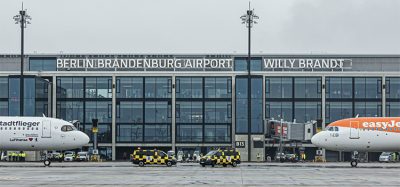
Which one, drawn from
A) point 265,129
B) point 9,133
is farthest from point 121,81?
point 9,133

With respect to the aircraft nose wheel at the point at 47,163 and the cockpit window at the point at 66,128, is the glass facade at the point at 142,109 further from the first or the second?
the cockpit window at the point at 66,128

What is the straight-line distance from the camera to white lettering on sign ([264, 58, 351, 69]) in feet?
409

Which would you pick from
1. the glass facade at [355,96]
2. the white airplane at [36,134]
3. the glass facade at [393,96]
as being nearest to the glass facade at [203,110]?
the glass facade at [355,96]

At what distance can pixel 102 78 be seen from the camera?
12094 centimetres

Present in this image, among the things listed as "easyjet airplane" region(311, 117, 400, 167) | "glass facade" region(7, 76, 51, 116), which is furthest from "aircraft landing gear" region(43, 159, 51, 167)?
"glass facade" region(7, 76, 51, 116)

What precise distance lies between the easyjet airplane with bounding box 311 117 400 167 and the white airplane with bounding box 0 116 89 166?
24999 mm

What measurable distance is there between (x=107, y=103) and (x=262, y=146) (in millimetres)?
25910

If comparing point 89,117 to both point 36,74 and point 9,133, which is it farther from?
point 9,133

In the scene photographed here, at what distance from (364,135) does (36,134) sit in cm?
3157

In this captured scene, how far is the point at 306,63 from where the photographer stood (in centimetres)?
12519

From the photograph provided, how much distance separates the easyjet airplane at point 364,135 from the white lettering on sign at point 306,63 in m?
50.5

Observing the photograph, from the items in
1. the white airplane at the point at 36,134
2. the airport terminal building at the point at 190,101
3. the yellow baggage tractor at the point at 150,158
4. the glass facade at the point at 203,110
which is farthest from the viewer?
the glass facade at the point at 203,110

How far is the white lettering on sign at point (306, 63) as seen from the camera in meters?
125

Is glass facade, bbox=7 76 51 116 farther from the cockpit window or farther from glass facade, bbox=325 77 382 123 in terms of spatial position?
glass facade, bbox=325 77 382 123
